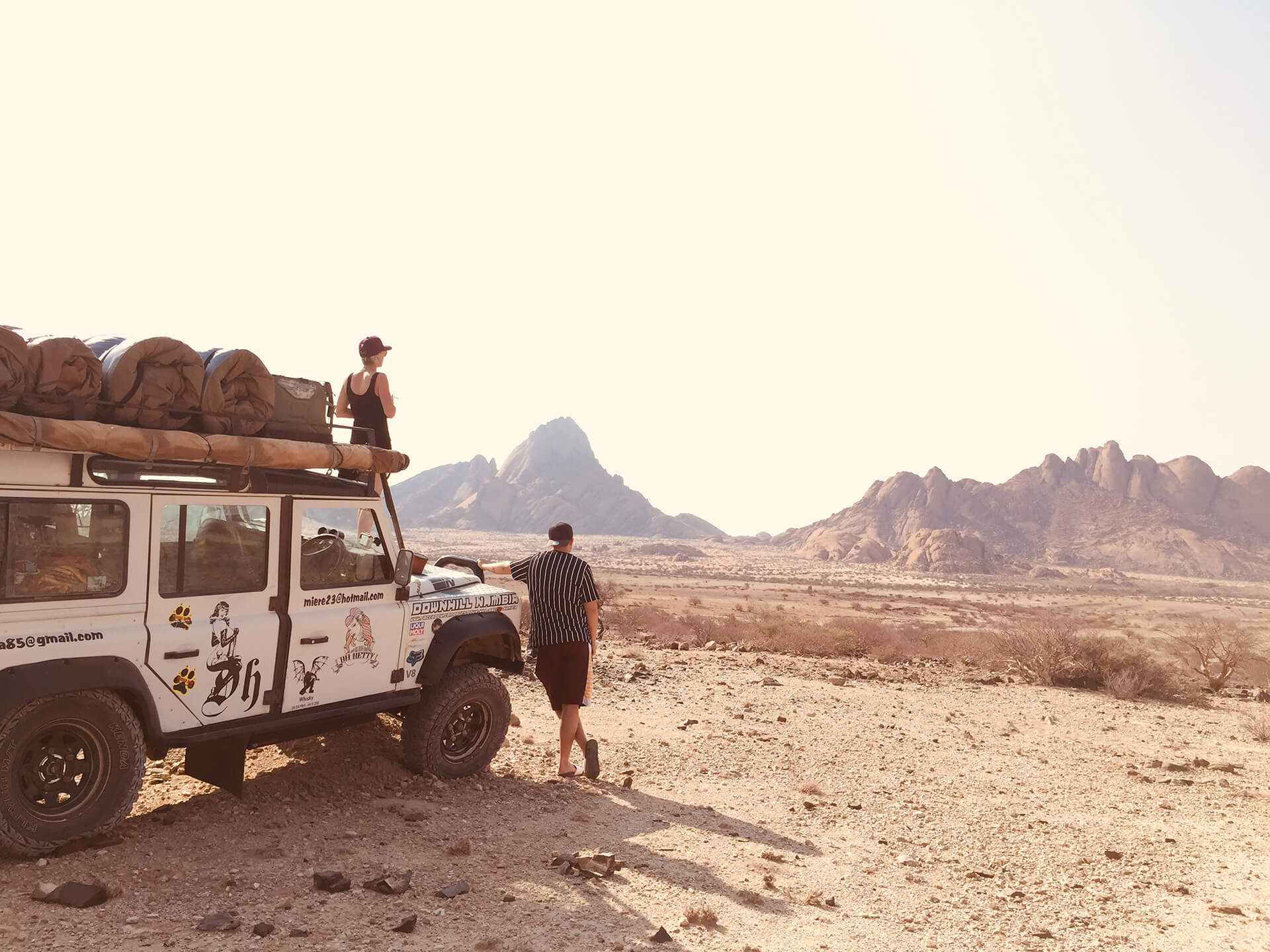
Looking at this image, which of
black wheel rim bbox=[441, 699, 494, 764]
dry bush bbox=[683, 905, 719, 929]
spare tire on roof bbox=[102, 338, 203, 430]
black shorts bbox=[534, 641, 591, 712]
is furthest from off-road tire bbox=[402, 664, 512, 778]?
spare tire on roof bbox=[102, 338, 203, 430]

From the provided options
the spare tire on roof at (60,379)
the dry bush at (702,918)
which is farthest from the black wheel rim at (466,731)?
the spare tire on roof at (60,379)

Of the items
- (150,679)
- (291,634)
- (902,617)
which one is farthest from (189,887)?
(902,617)

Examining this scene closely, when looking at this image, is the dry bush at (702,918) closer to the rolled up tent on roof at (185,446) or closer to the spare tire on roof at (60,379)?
the rolled up tent on roof at (185,446)

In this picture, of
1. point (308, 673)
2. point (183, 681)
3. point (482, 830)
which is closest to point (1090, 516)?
point (482, 830)

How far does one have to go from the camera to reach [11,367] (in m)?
4.82

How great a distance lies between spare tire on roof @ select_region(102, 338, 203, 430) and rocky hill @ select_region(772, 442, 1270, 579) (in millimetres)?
121601

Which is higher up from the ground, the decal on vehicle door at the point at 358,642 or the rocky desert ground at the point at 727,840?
the decal on vehicle door at the point at 358,642

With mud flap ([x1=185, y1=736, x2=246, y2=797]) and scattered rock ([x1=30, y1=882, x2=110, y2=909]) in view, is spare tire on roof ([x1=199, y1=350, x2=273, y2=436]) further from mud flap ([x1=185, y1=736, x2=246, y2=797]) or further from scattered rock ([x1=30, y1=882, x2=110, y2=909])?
scattered rock ([x1=30, y1=882, x2=110, y2=909])

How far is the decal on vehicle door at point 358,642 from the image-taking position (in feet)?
21.1

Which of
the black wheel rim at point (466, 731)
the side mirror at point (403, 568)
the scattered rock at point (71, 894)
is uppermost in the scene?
the side mirror at point (403, 568)

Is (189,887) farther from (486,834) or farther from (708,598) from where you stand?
(708,598)

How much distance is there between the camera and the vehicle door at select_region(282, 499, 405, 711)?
6160 mm

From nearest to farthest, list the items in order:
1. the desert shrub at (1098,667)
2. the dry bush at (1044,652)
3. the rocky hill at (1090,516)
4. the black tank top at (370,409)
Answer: the black tank top at (370,409) < the desert shrub at (1098,667) < the dry bush at (1044,652) < the rocky hill at (1090,516)

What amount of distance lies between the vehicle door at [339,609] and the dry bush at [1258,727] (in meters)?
11.7
